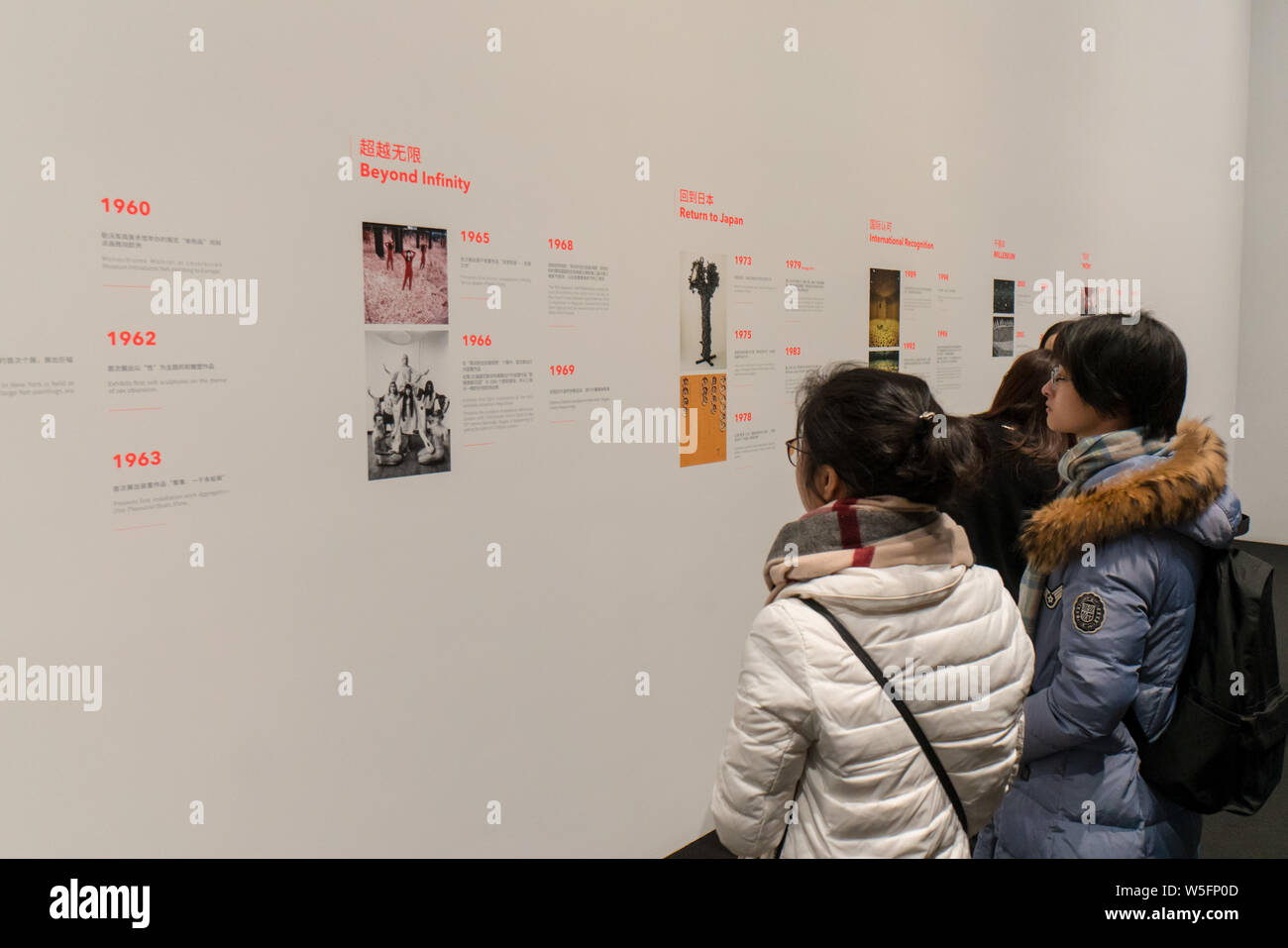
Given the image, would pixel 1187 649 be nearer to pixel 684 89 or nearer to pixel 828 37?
pixel 684 89

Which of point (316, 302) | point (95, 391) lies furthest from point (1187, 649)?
point (95, 391)

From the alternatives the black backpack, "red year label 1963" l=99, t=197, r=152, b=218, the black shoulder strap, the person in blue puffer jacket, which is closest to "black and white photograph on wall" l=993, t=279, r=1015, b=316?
the person in blue puffer jacket

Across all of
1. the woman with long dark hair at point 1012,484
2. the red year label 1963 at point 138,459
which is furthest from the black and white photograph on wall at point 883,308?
the red year label 1963 at point 138,459

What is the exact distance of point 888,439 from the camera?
1628 millimetres

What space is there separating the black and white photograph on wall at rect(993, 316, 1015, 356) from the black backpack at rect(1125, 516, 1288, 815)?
10.5 feet

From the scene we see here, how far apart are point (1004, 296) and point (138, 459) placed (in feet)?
14.2

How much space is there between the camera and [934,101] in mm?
4512

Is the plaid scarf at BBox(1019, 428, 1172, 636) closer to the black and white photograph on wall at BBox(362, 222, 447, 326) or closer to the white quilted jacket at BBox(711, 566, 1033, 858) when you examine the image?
the white quilted jacket at BBox(711, 566, 1033, 858)

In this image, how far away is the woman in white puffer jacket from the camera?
1.56 meters

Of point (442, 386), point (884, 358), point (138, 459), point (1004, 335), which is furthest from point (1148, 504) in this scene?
point (1004, 335)

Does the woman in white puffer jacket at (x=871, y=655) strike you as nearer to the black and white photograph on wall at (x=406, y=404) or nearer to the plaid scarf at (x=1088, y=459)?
the plaid scarf at (x=1088, y=459)

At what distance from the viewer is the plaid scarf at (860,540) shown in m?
1.62

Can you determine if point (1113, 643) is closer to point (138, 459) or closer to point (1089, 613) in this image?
point (1089, 613)

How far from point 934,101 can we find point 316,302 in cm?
319
